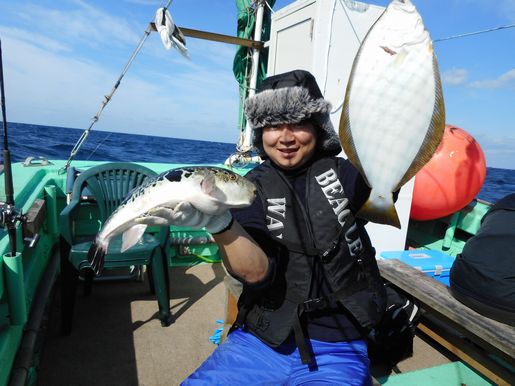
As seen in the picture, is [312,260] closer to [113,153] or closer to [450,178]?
A: [450,178]

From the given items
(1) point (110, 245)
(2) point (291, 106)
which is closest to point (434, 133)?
(2) point (291, 106)

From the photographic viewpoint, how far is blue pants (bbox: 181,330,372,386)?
5.66 feet

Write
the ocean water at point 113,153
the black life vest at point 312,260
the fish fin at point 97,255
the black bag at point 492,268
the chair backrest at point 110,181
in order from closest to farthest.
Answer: the fish fin at point 97,255
the black life vest at point 312,260
the black bag at point 492,268
the chair backrest at point 110,181
the ocean water at point 113,153

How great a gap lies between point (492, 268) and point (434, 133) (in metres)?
1.38

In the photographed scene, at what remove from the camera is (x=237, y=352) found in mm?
1890

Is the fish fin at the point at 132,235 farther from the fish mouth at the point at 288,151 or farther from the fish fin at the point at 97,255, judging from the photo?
the fish mouth at the point at 288,151

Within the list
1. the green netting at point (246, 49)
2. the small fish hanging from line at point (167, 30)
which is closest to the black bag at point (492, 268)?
the small fish hanging from line at point (167, 30)

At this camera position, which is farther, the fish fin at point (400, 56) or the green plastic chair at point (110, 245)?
the green plastic chair at point (110, 245)

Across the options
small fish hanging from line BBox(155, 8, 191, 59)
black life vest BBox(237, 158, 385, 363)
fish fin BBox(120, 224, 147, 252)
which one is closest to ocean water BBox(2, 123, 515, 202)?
small fish hanging from line BBox(155, 8, 191, 59)

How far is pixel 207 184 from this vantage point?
1.29 metres

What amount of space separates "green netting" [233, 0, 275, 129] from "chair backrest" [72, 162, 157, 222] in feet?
10.1

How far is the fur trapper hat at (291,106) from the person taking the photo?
1.82m

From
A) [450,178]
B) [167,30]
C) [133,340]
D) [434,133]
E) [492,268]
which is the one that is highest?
[167,30]

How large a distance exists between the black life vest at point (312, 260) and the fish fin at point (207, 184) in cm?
71
